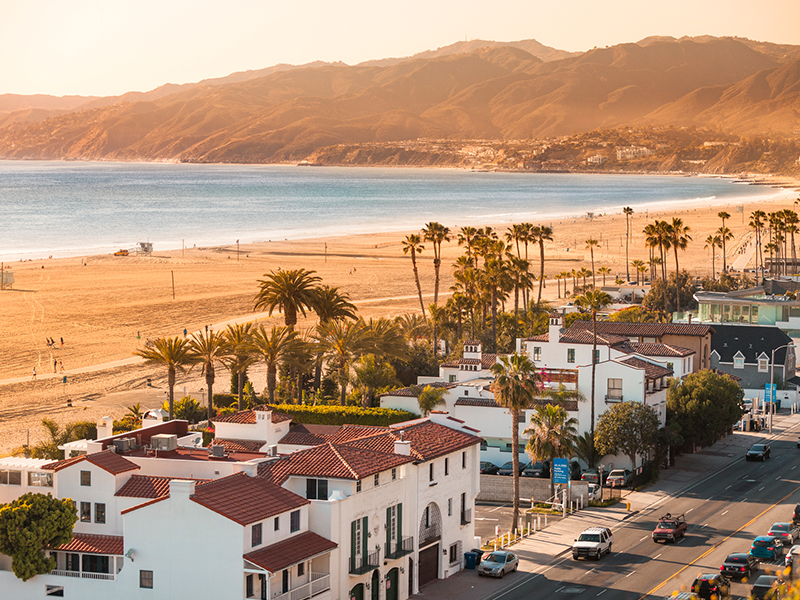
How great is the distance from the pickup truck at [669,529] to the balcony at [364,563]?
1446 cm

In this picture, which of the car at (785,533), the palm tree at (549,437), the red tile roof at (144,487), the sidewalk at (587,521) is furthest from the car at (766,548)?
the red tile roof at (144,487)

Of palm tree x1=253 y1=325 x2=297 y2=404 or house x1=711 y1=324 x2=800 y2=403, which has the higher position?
palm tree x1=253 y1=325 x2=297 y2=404

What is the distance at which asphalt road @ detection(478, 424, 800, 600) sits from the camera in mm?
40594

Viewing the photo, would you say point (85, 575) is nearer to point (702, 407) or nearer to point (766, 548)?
point (766, 548)

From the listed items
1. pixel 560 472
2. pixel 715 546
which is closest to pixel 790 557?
pixel 715 546

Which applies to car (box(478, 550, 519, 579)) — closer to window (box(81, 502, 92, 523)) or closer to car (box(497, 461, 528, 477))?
car (box(497, 461, 528, 477))

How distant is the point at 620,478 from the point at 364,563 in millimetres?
23777

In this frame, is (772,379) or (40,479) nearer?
(40,479)

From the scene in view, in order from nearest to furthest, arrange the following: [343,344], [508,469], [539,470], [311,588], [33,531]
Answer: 1. [311,588]
2. [33,531]
3. [539,470]
4. [508,469]
5. [343,344]

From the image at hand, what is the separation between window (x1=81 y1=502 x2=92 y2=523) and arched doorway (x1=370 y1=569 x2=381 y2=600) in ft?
34.9

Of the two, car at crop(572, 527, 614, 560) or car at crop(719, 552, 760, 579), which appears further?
car at crop(572, 527, 614, 560)

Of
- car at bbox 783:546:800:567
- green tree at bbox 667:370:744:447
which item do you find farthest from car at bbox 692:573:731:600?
green tree at bbox 667:370:744:447

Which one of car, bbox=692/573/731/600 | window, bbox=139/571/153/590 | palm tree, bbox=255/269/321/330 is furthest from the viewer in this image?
palm tree, bbox=255/269/321/330

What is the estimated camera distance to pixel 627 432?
5931cm
